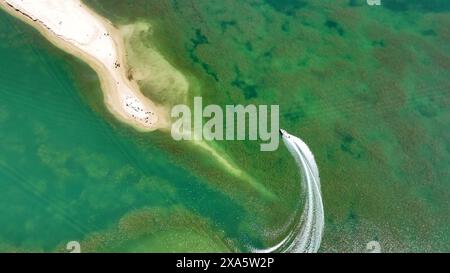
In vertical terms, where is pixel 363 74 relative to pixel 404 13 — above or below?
below

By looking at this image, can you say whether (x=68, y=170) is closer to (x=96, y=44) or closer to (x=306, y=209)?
(x=96, y=44)

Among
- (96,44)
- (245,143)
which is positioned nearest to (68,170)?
(96,44)

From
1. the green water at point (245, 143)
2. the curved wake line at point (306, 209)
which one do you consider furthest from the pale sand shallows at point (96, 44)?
the curved wake line at point (306, 209)

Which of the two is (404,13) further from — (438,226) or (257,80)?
(438,226)

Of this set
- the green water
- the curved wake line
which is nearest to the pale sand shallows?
the green water

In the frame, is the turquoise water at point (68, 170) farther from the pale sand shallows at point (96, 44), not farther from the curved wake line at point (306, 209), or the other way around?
the curved wake line at point (306, 209)

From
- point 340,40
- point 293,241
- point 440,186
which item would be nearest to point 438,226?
point 440,186
